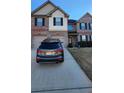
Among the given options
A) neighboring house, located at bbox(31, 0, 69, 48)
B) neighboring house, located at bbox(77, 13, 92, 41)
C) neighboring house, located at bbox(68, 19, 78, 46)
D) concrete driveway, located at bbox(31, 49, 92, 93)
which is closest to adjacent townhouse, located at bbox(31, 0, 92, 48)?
neighboring house, located at bbox(31, 0, 69, 48)

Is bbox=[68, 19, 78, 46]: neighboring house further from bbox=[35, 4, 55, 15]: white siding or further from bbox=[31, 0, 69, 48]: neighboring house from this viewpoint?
bbox=[35, 4, 55, 15]: white siding

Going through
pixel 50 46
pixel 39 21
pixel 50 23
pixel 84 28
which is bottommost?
pixel 50 46

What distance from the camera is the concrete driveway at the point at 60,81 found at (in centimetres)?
473

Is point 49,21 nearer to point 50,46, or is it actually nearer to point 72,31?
point 72,31

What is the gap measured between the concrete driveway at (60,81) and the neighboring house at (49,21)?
8180 mm

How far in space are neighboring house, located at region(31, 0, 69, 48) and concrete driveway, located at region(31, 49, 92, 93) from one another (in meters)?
8.18

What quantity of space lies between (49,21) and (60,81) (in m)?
10.8

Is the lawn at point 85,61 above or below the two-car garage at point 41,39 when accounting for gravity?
below

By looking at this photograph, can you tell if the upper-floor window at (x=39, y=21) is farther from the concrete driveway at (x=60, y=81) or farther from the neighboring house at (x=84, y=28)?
the concrete driveway at (x=60, y=81)

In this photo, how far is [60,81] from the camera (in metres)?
5.67

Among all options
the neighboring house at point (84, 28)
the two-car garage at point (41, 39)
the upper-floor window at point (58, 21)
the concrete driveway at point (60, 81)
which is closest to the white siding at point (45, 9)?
the upper-floor window at point (58, 21)

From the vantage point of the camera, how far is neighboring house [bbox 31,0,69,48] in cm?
1571

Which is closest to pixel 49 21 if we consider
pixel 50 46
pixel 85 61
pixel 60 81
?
pixel 50 46
